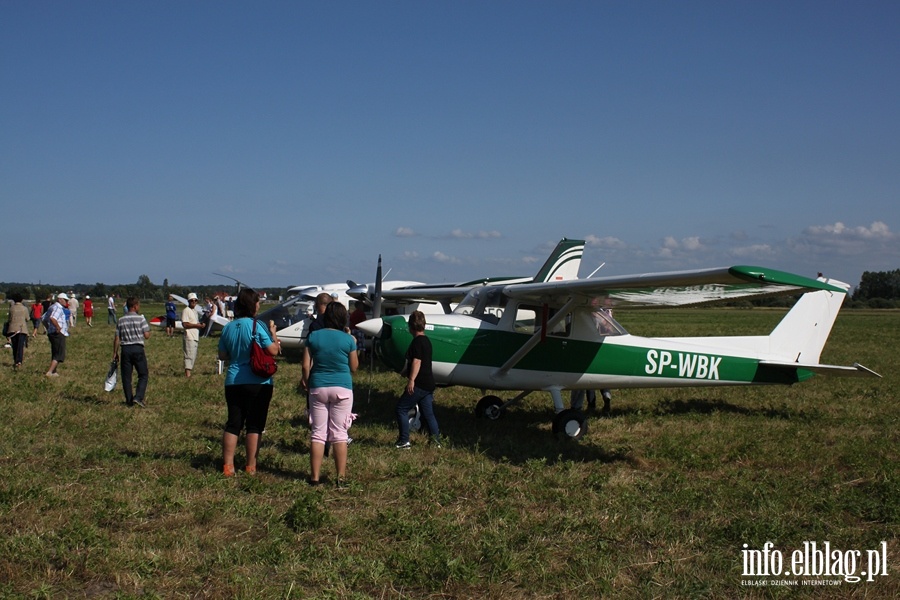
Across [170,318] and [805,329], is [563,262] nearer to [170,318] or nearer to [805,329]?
[805,329]

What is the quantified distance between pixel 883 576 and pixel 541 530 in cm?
225

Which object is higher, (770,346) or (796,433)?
(770,346)

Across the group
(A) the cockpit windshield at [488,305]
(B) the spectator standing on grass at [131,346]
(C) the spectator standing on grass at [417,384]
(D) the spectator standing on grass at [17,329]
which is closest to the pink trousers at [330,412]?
(C) the spectator standing on grass at [417,384]

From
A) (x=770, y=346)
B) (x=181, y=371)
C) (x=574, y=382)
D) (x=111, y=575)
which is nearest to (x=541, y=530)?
(x=111, y=575)

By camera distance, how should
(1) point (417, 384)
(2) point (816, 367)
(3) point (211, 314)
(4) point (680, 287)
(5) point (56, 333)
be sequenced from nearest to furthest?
(4) point (680, 287)
(1) point (417, 384)
(2) point (816, 367)
(5) point (56, 333)
(3) point (211, 314)

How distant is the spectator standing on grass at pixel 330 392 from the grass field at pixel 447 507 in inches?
14.4

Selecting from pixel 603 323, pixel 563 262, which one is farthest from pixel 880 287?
pixel 603 323

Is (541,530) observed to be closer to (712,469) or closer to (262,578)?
(262,578)

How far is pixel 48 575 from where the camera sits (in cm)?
445

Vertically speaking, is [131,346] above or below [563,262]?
below

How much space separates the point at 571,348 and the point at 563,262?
11.4 meters

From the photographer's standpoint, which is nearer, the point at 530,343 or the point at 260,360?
the point at 260,360

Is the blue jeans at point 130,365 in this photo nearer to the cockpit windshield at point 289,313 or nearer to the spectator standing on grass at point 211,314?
the spectator standing on grass at point 211,314

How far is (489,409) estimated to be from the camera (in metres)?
10.8
